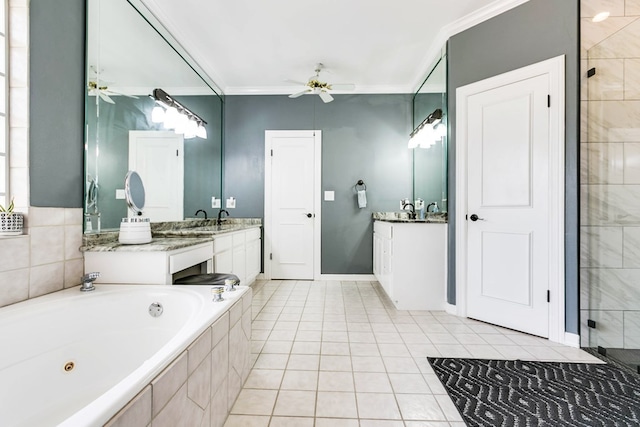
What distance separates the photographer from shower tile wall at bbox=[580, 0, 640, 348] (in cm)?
172

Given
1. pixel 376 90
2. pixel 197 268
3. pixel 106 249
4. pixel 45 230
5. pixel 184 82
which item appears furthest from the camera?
pixel 376 90

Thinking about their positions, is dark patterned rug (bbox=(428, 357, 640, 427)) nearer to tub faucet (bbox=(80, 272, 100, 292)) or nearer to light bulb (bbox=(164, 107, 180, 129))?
tub faucet (bbox=(80, 272, 100, 292))

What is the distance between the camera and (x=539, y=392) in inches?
53.9

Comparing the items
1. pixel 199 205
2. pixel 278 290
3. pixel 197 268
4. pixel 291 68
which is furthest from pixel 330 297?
pixel 291 68

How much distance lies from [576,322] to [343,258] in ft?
7.49

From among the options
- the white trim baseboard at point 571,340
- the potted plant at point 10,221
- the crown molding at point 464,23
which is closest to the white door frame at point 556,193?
the white trim baseboard at point 571,340

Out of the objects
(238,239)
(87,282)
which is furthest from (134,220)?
(238,239)

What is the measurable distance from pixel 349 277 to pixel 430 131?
2033 millimetres

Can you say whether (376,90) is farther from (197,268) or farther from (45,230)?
(45,230)

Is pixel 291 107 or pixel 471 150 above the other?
pixel 291 107

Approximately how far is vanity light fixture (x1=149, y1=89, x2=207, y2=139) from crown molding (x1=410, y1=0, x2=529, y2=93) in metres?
2.55

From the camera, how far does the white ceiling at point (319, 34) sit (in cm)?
223

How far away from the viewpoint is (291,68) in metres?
3.18

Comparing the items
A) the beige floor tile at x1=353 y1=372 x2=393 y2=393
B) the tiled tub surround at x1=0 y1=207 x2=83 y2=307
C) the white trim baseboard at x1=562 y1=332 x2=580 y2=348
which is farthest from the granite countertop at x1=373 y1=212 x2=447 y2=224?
the tiled tub surround at x1=0 y1=207 x2=83 y2=307
